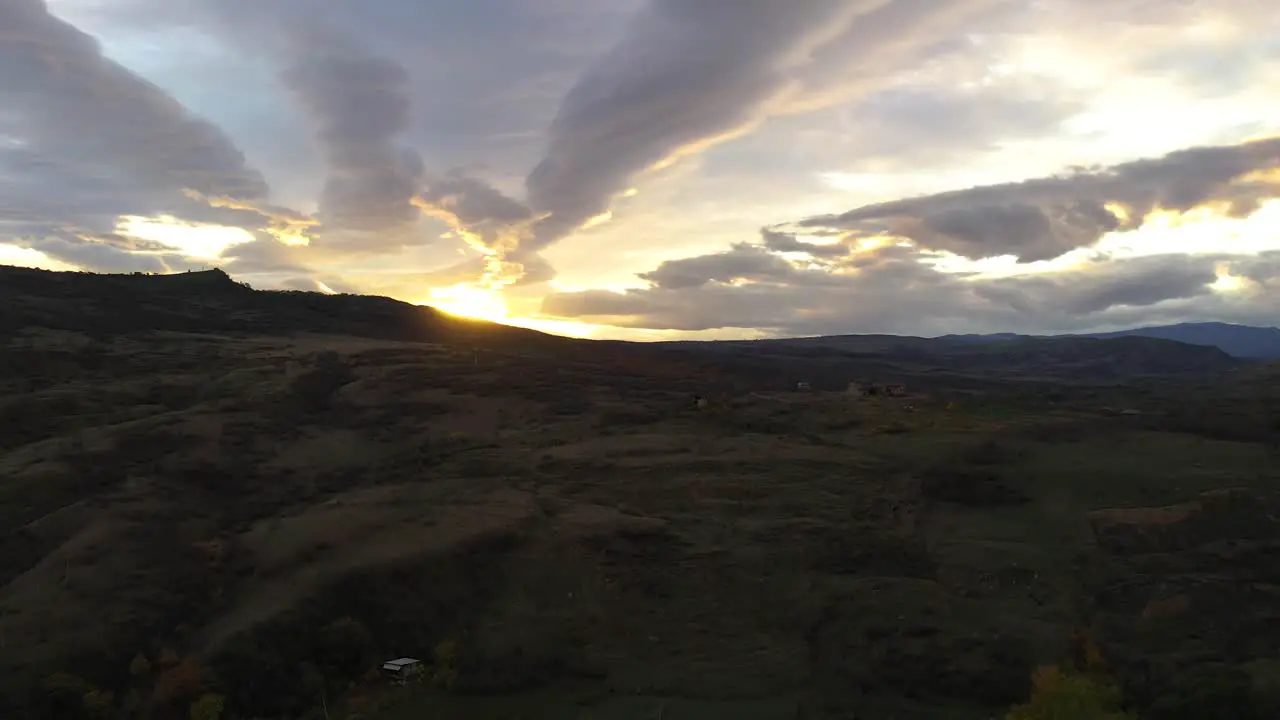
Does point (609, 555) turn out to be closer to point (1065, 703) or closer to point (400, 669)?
point (400, 669)

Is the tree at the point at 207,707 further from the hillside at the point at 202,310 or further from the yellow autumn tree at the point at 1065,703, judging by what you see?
the hillside at the point at 202,310

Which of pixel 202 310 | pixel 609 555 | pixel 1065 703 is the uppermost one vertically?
pixel 202 310

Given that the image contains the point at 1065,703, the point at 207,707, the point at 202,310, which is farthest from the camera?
the point at 202,310

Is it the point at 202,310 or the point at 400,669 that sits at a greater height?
the point at 202,310

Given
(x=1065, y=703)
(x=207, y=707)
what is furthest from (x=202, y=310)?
(x=1065, y=703)

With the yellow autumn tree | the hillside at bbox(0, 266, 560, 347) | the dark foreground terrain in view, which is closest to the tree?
the dark foreground terrain

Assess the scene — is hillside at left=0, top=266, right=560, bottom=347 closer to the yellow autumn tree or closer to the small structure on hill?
the small structure on hill

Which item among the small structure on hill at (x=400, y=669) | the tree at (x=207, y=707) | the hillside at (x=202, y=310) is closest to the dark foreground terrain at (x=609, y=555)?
the tree at (x=207, y=707)
